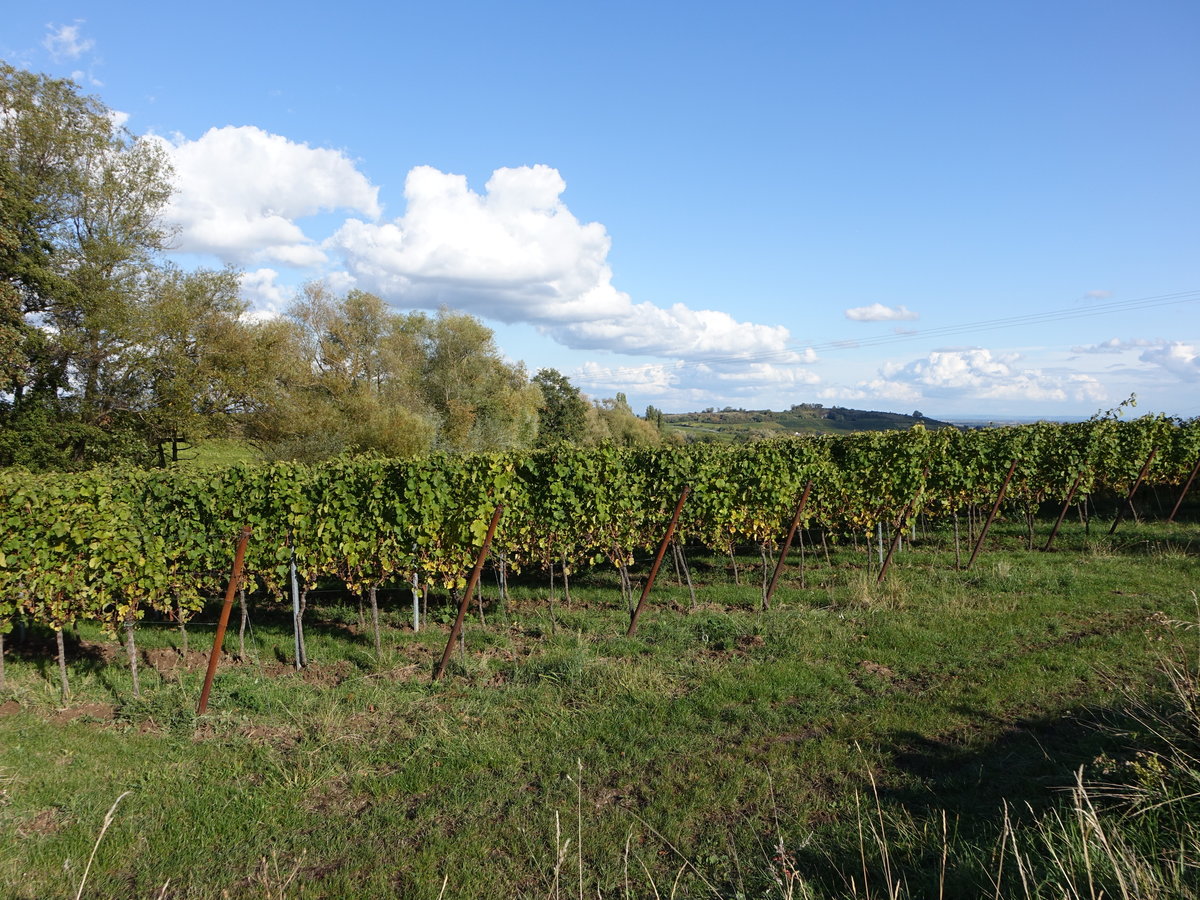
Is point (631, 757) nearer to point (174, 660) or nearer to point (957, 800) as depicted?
point (957, 800)

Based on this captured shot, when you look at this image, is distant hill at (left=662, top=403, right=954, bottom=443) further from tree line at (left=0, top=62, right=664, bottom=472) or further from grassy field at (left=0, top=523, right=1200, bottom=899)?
grassy field at (left=0, top=523, right=1200, bottom=899)

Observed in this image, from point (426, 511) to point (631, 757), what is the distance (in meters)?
4.82

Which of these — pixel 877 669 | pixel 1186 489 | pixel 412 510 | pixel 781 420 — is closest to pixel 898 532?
pixel 877 669

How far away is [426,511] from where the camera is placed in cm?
931

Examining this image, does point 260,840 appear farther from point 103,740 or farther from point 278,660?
point 278,660

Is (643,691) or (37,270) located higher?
(37,270)

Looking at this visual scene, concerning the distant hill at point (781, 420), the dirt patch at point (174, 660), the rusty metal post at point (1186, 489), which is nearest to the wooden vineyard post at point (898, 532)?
the rusty metal post at point (1186, 489)

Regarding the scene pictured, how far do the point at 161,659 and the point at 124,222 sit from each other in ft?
77.4

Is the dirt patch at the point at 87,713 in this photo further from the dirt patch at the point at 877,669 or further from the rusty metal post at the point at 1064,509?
the rusty metal post at the point at 1064,509

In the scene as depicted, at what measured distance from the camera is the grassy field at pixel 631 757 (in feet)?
13.1

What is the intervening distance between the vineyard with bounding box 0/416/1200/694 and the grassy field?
3.24 feet

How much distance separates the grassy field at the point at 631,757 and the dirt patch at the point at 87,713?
0.15 feet

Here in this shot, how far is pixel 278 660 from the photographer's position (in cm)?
880

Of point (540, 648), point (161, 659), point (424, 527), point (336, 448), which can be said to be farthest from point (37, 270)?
point (540, 648)
